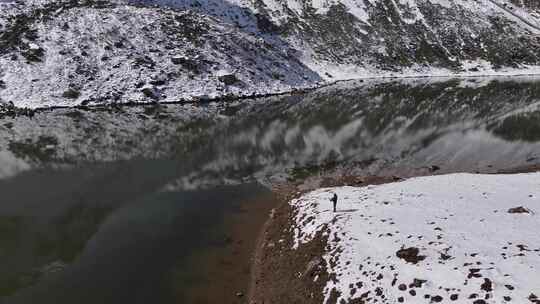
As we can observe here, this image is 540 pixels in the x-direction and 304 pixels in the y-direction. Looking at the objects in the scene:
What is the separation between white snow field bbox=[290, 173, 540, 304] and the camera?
16.0 m

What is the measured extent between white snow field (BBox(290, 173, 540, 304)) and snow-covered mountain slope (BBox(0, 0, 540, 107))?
45121 millimetres

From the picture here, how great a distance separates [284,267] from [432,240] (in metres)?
7.03

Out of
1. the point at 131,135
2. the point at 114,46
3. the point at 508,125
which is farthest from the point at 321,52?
the point at 131,135

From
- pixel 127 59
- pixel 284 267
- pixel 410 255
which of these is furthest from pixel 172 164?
pixel 127 59

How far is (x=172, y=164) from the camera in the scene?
124ft

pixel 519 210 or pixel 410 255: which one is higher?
pixel 519 210

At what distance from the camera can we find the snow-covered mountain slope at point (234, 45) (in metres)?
64.9

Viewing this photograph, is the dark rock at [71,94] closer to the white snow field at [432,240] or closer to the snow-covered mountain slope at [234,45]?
the snow-covered mountain slope at [234,45]

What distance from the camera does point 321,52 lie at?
99188mm

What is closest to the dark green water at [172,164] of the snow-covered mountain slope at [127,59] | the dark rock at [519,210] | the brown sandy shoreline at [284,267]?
the brown sandy shoreline at [284,267]

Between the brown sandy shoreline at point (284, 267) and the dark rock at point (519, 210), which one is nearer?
the brown sandy shoreline at point (284, 267)

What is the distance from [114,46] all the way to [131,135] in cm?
3179

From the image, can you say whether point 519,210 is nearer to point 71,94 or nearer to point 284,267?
point 284,267

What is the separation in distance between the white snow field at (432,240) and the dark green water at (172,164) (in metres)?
7.07
